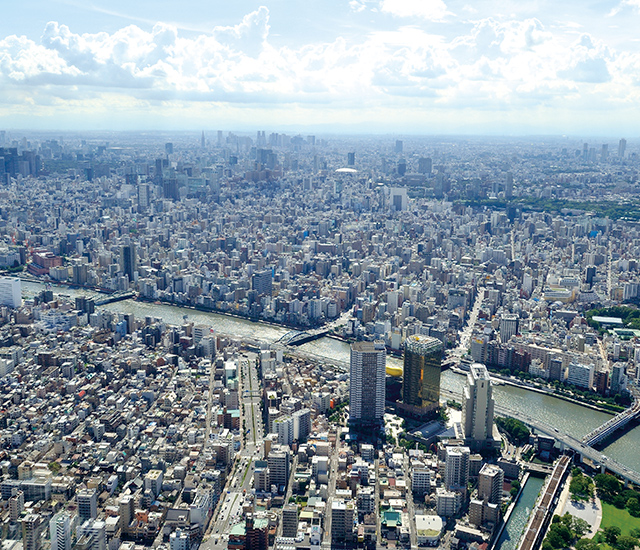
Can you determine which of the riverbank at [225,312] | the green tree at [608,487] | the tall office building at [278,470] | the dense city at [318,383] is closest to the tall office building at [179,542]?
the dense city at [318,383]

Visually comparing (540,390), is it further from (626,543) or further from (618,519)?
(626,543)

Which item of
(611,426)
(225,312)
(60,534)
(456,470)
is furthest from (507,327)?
(60,534)

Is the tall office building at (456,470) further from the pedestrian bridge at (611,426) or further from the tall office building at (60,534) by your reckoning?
the tall office building at (60,534)

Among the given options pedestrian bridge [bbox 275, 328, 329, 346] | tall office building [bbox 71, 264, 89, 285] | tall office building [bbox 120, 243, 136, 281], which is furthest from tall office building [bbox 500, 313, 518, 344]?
tall office building [bbox 71, 264, 89, 285]

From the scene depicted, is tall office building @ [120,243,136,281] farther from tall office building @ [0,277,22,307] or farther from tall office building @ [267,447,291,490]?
tall office building @ [267,447,291,490]

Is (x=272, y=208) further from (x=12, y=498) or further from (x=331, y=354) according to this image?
(x=12, y=498)
